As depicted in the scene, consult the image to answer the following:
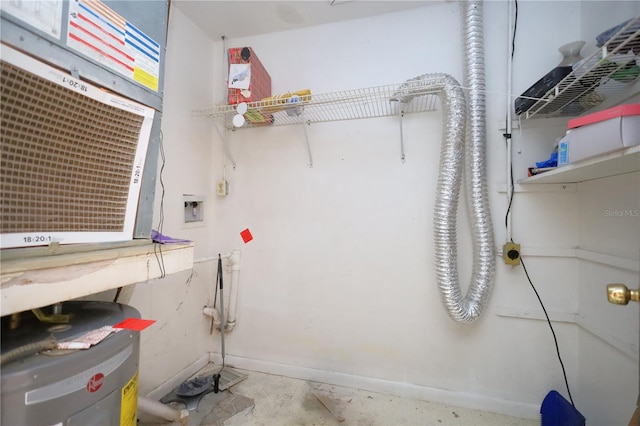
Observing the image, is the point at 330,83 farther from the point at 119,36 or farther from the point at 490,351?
the point at 490,351

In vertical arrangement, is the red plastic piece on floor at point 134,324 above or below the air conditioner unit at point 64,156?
below

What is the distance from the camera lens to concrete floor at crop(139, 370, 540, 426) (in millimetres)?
1413

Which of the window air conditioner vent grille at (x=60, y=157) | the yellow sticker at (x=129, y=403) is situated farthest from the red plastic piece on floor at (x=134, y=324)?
the window air conditioner vent grille at (x=60, y=157)

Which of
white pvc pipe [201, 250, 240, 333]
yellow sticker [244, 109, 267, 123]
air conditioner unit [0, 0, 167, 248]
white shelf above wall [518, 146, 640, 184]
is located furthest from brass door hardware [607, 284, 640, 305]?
white pvc pipe [201, 250, 240, 333]

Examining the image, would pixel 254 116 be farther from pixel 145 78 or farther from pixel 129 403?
pixel 129 403

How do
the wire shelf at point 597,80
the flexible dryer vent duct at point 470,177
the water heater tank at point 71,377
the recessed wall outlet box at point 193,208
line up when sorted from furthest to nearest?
the recessed wall outlet box at point 193,208, the flexible dryer vent duct at point 470,177, the wire shelf at point 597,80, the water heater tank at point 71,377

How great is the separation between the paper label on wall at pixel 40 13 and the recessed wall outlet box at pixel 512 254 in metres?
1.97

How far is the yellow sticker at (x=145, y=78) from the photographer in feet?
2.82

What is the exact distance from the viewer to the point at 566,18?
1.42 meters

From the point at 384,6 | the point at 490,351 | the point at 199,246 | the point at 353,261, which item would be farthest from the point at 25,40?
the point at 490,351

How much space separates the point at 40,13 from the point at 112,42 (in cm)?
17

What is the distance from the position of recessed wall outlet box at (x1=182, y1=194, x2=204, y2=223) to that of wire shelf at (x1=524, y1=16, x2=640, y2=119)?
6.53ft

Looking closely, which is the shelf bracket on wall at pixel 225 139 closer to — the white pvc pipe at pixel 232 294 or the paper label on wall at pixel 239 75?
the paper label on wall at pixel 239 75

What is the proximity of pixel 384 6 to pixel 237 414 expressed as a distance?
2534mm
